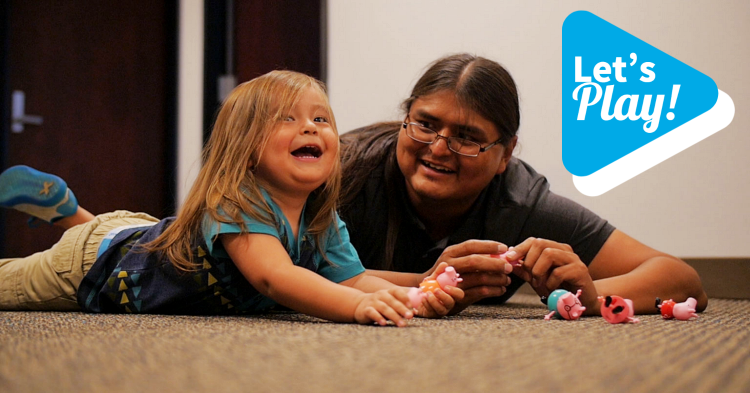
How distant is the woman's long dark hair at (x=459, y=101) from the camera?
111 cm

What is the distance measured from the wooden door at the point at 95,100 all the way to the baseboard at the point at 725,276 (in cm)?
214

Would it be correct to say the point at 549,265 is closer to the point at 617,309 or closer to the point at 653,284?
the point at 617,309

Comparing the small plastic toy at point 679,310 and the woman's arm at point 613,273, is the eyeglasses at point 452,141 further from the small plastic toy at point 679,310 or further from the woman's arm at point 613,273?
the small plastic toy at point 679,310

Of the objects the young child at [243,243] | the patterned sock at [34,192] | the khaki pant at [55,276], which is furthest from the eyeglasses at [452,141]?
the patterned sock at [34,192]

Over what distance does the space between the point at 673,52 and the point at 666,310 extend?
1.22 metres

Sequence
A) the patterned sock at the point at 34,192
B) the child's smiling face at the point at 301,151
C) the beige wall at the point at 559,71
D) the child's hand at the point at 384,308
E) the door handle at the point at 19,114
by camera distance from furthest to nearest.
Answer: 1. the door handle at the point at 19,114
2. the beige wall at the point at 559,71
3. the patterned sock at the point at 34,192
4. the child's smiling face at the point at 301,151
5. the child's hand at the point at 384,308

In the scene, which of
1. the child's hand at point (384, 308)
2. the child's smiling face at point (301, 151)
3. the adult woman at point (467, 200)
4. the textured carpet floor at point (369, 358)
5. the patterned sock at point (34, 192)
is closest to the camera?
the textured carpet floor at point (369, 358)

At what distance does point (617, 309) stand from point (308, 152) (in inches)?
20.3

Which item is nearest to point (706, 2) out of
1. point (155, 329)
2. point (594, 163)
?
point (594, 163)

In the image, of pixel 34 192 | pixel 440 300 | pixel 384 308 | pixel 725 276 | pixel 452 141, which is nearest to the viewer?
pixel 384 308

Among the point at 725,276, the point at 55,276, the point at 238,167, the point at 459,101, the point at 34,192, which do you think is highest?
the point at 459,101

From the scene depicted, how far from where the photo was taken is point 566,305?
2.94ft

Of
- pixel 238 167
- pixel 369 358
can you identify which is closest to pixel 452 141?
pixel 238 167

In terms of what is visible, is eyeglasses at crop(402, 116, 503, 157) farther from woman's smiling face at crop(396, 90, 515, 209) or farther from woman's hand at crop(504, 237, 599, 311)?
woman's hand at crop(504, 237, 599, 311)
